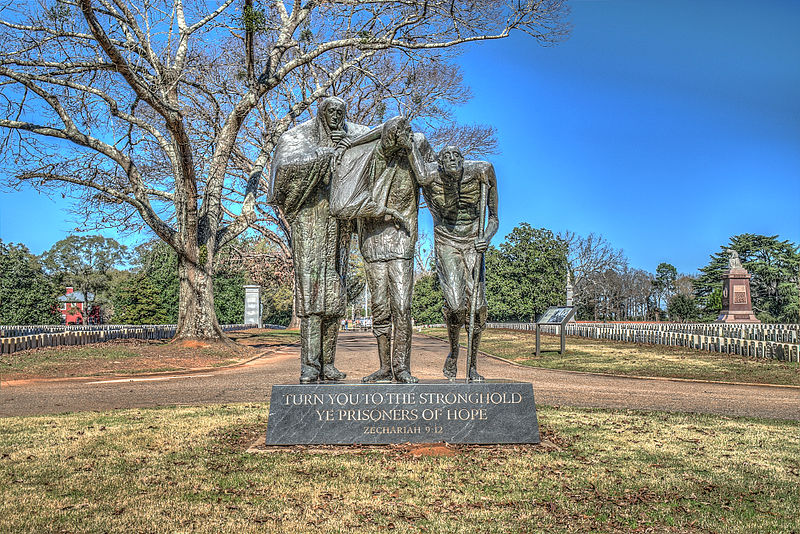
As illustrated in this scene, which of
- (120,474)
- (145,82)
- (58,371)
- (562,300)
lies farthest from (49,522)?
(562,300)

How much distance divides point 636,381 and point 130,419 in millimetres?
10345

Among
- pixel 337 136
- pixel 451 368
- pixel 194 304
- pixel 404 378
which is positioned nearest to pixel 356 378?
pixel 451 368

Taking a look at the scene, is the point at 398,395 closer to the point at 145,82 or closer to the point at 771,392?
the point at 771,392

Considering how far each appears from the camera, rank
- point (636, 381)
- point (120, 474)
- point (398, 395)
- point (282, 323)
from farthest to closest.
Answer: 1. point (282, 323)
2. point (636, 381)
3. point (398, 395)
4. point (120, 474)

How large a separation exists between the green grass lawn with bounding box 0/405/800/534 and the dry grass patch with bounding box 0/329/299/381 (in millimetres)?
7861

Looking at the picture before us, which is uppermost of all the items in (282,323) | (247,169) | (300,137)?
(247,169)

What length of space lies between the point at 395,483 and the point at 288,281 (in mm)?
33827

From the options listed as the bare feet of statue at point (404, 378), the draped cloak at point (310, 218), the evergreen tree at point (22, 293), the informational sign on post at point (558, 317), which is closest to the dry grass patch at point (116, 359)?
the informational sign on post at point (558, 317)

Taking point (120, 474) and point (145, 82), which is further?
point (145, 82)

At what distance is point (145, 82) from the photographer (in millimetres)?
17141

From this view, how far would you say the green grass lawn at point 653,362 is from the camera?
14180 millimetres

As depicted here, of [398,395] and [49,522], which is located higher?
[398,395]

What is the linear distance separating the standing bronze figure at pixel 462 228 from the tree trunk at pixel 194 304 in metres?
14.0

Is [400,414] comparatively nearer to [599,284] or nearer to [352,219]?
[352,219]
